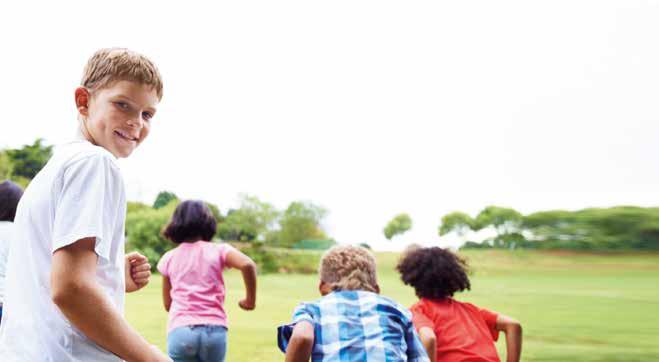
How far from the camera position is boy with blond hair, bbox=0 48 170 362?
76 cm

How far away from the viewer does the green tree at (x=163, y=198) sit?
17.2 m

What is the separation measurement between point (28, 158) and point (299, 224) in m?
13.5

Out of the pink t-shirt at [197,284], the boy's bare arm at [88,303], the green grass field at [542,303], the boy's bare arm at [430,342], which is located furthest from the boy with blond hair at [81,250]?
the green grass field at [542,303]

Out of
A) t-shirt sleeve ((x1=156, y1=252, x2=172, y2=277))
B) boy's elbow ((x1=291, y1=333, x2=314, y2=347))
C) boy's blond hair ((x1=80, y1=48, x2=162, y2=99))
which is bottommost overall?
boy's elbow ((x1=291, y1=333, x2=314, y2=347))

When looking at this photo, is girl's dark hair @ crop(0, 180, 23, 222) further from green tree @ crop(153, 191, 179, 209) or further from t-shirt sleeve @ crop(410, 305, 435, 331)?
green tree @ crop(153, 191, 179, 209)

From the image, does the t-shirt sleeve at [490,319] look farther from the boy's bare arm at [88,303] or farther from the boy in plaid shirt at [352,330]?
the boy's bare arm at [88,303]

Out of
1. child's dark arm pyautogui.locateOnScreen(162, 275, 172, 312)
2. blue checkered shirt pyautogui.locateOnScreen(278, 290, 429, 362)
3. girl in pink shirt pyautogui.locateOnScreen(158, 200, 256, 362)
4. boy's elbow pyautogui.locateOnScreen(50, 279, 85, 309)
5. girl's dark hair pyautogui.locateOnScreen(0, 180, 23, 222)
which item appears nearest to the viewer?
boy's elbow pyautogui.locateOnScreen(50, 279, 85, 309)

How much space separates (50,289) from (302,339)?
41.0 inches

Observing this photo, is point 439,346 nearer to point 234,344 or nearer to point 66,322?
point 66,322

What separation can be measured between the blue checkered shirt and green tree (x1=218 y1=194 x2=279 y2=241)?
43.8ft

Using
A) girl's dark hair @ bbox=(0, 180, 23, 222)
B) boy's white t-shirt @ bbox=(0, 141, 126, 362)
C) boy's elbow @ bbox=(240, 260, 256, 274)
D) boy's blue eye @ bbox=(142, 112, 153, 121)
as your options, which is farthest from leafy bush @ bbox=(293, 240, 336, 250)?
boy's white t-shirt @ bbox=(0, 141, 126, 362)

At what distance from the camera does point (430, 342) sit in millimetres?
2176

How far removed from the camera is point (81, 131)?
89cm

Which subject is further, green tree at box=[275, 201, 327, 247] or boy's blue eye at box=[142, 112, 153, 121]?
green tree at box=[275, 201, 327, 247]
